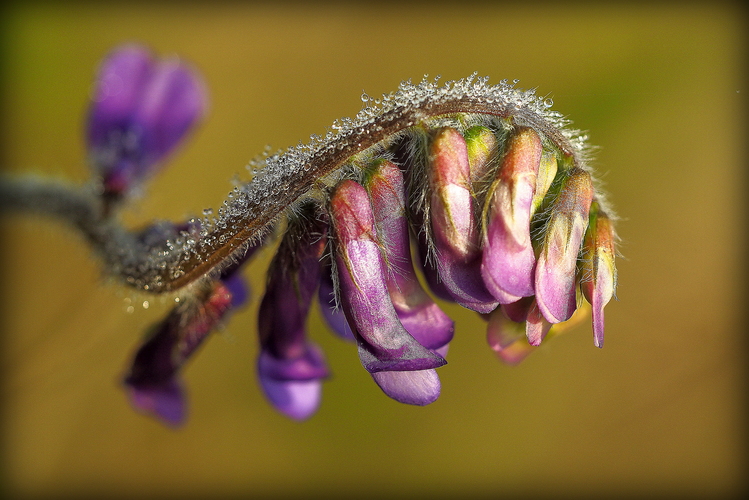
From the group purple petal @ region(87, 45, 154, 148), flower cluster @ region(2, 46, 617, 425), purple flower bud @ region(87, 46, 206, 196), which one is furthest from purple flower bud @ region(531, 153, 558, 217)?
purple petal @ region(87, 45, 154, 148)

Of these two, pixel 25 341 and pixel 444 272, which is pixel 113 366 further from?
pixel 444 272

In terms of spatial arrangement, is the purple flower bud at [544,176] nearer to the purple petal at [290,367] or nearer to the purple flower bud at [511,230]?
the purple flower bud at [511,230]

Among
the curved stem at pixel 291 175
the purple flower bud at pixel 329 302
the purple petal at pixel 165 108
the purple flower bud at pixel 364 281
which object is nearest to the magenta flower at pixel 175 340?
the curved stem at pixel 291 175

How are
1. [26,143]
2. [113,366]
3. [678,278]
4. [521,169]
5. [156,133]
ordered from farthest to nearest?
[678,278] → [26,143] → [113,366] → [156,133] → [521,169]

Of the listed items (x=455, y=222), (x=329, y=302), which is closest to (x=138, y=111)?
(x=329, y=302)

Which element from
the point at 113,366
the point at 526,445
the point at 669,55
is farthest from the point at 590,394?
the point at 113,366

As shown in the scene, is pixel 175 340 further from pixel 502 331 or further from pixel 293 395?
pixel 502 331
